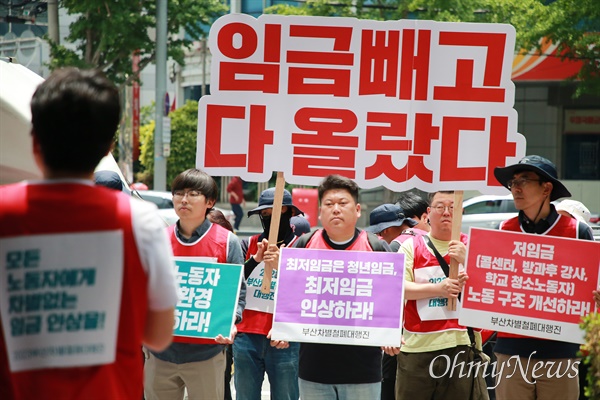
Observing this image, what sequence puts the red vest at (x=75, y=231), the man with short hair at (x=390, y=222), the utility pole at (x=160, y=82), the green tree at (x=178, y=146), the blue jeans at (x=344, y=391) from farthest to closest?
the green tree at (x=178, y=146), the utility pole at (x=160, y=82), the man with short hair at (x=390, y=222), the blue jeans at (x=344, y=391), the red vest at (x=75, y=231)

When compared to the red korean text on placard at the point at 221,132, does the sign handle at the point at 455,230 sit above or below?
below

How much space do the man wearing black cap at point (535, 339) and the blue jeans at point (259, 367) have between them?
152 cm

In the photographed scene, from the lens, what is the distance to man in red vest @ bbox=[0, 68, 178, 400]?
2479 mm

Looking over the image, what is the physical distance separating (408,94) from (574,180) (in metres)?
21.9

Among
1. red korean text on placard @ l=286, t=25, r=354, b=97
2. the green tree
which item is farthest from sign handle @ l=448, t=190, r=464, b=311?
the green tree

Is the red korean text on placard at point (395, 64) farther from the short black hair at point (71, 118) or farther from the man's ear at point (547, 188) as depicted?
the short black hair at point (71, 118)

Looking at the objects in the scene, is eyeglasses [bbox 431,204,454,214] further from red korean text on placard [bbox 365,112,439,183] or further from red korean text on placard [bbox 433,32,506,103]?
red korean text on placard [bbox 433,32,506,103]

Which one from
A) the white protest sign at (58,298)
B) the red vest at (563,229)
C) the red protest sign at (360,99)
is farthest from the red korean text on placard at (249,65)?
the white protest sign at (58,298)

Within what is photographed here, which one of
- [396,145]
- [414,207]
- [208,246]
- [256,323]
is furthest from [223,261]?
[414,207]

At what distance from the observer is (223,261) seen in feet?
17.7

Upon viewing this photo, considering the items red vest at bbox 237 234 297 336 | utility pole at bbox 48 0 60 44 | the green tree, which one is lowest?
the green tree

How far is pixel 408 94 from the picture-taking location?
18.1 ft

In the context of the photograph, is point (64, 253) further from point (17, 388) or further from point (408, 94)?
point (408, 94)

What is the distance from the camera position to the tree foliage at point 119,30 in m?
18.3
